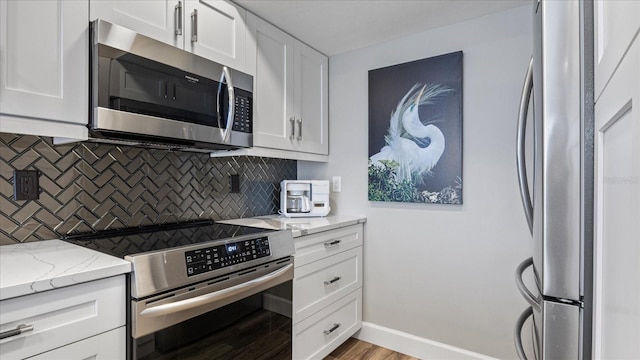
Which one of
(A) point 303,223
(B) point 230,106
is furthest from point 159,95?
(A) point 303,223

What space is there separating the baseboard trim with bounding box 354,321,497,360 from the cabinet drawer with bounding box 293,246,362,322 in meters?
0.36

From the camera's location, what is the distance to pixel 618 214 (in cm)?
56

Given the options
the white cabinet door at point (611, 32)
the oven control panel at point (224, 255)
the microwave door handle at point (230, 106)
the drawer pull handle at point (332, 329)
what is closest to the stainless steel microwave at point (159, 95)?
the microwave door handle at point (230, 106)

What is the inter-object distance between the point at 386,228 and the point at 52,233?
192 cm

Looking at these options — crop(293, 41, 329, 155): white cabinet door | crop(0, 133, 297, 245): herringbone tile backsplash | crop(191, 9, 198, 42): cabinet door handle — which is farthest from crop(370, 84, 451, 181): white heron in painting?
crop(191, 9, 198, 42): cabinet door handle

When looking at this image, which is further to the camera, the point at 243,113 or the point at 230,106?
the point at 243,113

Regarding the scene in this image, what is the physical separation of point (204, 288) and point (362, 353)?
1.47 m

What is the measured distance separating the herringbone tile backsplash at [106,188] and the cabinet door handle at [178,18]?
65 centimetres

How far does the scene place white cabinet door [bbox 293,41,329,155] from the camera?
2406mm

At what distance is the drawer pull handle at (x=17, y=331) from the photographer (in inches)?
34.2

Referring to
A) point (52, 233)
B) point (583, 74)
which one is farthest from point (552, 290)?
point (52, 233)

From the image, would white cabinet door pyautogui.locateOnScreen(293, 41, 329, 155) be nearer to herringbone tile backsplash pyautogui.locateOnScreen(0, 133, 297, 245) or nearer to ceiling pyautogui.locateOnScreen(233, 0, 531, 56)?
ceiling pyautogui.locateOnScreen(233, 0, 531, 56)

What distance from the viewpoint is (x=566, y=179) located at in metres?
0.87

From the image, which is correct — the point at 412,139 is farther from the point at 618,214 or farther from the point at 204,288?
the point at 618,214
